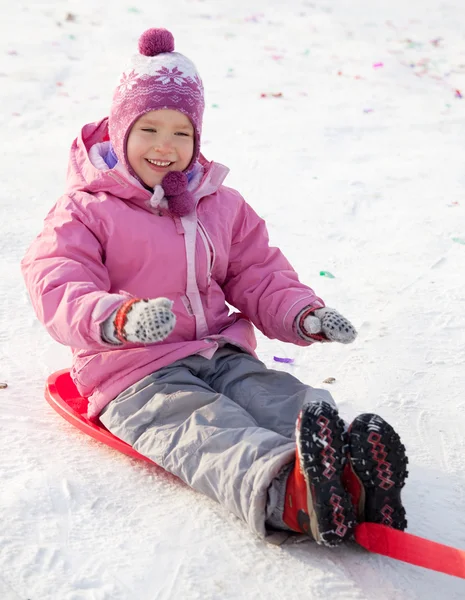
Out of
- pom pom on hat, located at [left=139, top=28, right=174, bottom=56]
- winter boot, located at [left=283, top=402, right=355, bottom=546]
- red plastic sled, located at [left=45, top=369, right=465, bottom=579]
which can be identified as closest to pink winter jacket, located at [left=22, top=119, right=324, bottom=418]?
pom pom on hat, located at [left=139, top=28, right=174, bottom=56]

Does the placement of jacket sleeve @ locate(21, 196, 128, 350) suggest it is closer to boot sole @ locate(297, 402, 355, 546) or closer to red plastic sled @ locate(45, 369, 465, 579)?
boot sole @ locate(297, 402, 355, 546)

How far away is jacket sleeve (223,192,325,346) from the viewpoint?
7.87 feet

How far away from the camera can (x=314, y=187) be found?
4277mm

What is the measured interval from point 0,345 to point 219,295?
2.69ft

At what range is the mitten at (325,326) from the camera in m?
2.16

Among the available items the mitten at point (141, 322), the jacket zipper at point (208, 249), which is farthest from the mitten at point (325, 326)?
the mitten at point (141, 322)

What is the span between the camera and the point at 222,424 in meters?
2.01

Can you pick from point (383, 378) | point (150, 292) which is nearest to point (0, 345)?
point (150, 292)

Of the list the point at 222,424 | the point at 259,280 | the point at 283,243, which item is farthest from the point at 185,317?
the point at 283,243

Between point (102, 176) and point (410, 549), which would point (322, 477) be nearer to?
point (410, 549)

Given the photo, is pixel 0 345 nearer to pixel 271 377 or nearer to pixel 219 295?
pixel 219 295

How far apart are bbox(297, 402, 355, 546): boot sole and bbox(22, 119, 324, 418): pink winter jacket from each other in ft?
1.90

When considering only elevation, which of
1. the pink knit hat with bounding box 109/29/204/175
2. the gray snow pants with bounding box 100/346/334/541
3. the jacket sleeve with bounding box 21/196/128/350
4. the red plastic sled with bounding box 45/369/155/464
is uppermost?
the pink knit hat with bounding box 109/29/204/175

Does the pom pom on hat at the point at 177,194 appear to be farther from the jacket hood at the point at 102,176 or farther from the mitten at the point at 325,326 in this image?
the mitten at the point at 325,326
